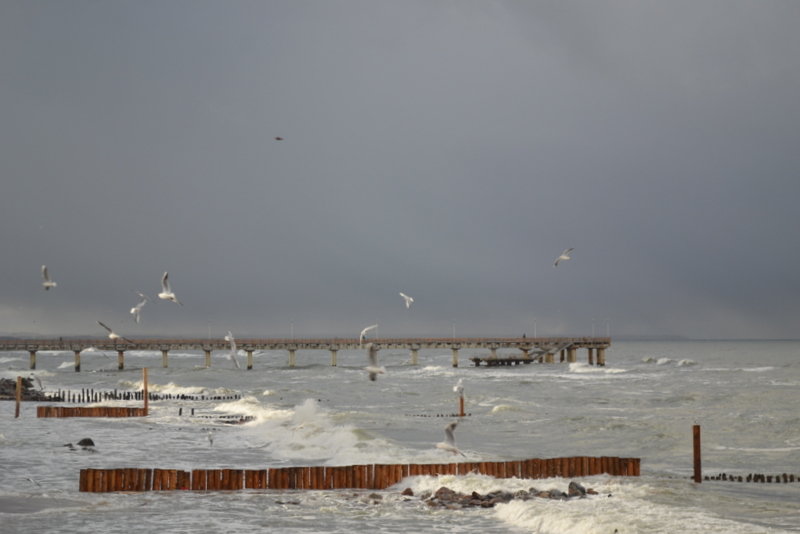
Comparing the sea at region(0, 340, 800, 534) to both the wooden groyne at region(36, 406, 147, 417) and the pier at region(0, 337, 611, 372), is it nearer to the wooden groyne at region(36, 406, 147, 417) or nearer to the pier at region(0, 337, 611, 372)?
the wooden groyne at region(36, 406, 147, 417)

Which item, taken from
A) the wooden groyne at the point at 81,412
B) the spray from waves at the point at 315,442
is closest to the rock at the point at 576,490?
the spray from waves at the point at 315,442

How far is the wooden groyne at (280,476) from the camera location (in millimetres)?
22734

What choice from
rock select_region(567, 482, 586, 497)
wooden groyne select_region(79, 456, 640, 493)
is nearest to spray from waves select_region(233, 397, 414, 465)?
wooden groyne select_region(79, 456, 640, 493)

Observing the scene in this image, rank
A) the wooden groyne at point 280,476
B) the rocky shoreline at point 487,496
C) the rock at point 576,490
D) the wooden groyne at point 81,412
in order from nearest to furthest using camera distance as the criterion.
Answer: the rocky shoreline at point 487,496 → the rock at point 576,490 → the wooden groyne at point 280,476 → the wooden groyne at point 81,412

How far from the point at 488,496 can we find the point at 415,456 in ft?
31.0

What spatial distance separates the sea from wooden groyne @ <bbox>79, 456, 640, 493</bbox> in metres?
0.35

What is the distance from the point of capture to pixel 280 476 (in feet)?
76.7

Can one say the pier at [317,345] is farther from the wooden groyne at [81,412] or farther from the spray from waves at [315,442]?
the spray from waves at [315,442]

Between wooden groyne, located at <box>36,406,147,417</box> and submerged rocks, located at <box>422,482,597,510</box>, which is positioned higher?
submerged rocks, located at <box>422,482,597,510</box>

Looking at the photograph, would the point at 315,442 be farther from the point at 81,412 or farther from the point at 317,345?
the point at 317,345

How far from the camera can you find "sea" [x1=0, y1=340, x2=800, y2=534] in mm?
19344

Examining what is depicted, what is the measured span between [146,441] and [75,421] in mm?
11325

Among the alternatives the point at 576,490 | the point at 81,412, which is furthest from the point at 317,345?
the point at 576,490

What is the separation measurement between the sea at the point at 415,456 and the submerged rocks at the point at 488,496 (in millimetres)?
338
